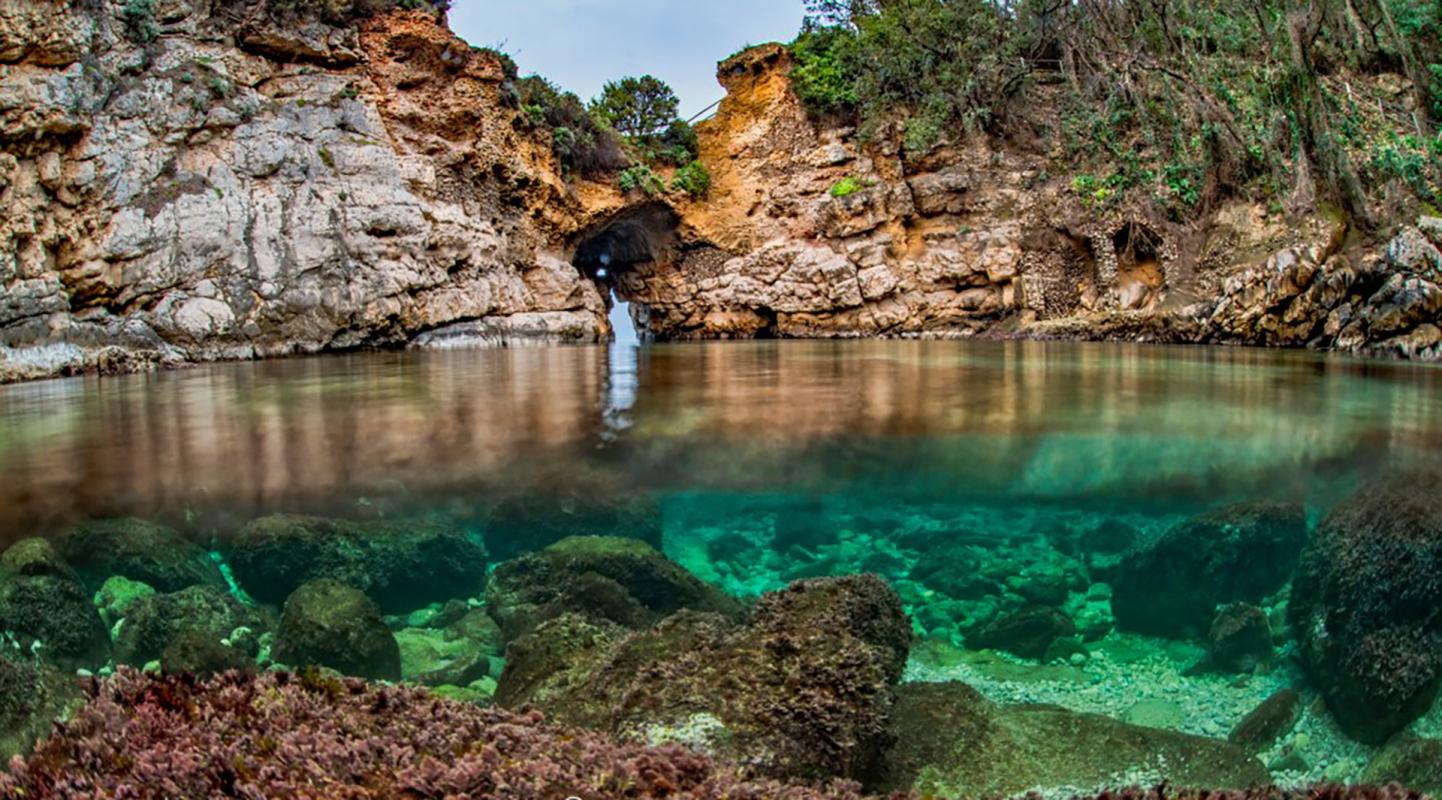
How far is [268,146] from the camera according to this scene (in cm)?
1694

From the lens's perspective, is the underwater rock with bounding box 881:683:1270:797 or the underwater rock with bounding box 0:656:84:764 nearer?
the underwater rock with bounding box 0:656:84:764

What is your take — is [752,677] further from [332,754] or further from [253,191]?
[253,191]

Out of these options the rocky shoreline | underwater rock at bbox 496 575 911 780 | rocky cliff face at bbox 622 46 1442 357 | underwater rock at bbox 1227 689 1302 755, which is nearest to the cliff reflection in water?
the rocky shoreline

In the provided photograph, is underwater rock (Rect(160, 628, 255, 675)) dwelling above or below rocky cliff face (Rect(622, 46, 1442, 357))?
below

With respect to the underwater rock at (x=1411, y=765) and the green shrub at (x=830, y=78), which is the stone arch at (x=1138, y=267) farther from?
the underwater rock at (x=1411, y=765)

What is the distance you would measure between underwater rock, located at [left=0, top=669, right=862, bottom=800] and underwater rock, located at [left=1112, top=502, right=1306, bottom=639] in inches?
91.7

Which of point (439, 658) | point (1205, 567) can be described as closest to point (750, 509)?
point (439, 658)

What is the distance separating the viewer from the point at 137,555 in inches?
134

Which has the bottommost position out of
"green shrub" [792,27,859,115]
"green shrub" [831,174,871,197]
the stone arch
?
the stone arch

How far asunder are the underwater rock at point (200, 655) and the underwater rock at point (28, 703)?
29 centimetres

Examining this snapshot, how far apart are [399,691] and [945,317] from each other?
908 inches

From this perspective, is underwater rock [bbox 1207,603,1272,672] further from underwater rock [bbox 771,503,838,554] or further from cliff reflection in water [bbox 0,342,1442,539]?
underwater rock [bbox 771,503,838,554]

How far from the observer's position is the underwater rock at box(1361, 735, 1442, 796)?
217 centimetres

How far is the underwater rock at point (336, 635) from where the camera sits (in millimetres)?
2765
